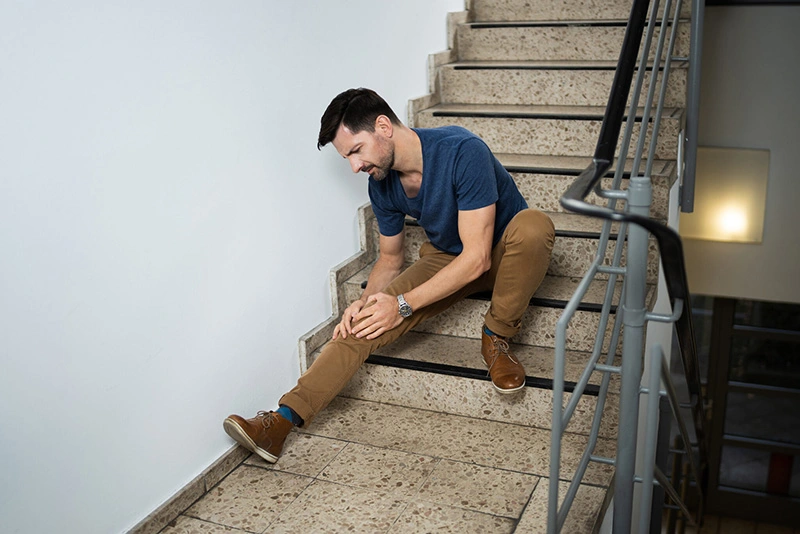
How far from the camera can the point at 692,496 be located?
6676mm

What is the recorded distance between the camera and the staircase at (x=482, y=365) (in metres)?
2.06

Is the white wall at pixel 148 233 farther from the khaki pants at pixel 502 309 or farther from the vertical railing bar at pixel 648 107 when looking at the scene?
the vertical railing bar at pixel 648 107

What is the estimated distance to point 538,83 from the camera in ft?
11.0

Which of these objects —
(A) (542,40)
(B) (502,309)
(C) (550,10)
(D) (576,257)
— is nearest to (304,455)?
(B) (502,309)

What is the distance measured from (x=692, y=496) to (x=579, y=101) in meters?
4.67

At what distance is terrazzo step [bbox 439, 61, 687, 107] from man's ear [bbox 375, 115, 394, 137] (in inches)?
52.0

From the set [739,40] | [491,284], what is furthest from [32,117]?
[739,40]

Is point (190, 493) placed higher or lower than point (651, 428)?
lower

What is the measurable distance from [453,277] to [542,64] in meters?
1.56

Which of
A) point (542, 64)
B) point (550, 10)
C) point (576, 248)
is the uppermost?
point (550, 10)

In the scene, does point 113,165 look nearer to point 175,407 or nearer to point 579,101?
point 175,407

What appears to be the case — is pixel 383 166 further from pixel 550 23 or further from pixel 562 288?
pixel 550 23

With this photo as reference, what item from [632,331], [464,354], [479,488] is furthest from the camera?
[464,354]

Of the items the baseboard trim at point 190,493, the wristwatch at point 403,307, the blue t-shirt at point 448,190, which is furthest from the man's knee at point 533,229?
the baseboard trim at point 190,493
